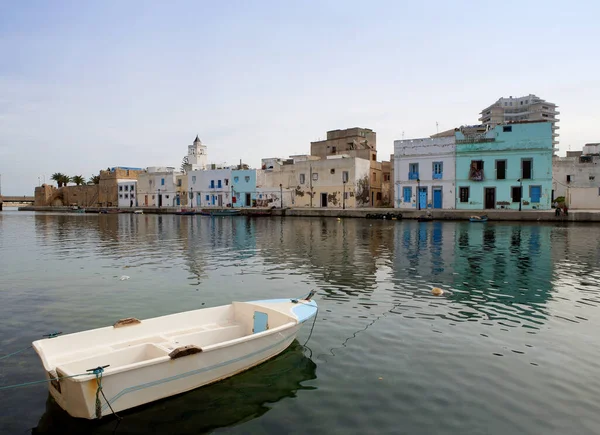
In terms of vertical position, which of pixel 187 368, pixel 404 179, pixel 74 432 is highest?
pixel 404 179

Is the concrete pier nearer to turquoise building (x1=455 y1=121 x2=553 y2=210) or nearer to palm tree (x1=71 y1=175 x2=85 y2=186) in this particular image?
turquoise building (x1=455 y1=121 x2=553 y2=210)

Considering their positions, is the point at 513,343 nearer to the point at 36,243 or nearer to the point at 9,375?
the point at 9,375

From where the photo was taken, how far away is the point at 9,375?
736 centimetres

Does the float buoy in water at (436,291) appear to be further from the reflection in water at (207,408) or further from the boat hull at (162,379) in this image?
the boat hull at (162,379)

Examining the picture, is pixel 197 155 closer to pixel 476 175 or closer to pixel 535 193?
pixel 476 175

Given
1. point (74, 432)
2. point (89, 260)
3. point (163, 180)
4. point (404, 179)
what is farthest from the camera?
point (163, 180)

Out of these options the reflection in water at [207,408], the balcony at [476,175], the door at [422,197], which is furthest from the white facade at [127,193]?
the reflection in water at [207,408]

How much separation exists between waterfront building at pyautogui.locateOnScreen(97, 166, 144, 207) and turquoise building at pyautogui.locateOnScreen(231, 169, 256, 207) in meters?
28.8

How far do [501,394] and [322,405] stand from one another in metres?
2.64

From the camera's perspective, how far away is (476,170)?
48.2 metres

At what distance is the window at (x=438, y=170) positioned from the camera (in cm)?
5016

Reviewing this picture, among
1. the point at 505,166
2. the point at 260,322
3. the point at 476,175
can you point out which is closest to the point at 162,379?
the point at 260,322

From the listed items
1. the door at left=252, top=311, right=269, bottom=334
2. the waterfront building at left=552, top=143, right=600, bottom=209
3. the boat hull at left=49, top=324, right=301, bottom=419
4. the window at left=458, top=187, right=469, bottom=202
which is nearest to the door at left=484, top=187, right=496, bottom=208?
the window at left=458, top=187, right=469, bottom=202

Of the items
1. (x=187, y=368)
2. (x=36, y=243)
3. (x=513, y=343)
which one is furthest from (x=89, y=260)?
(x=513, y=343)
